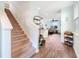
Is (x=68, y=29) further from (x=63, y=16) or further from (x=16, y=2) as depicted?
(x=16, y=2)

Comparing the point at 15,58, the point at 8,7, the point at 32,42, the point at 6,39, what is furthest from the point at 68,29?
the point at 6,39

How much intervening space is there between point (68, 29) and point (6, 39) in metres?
A: 6.17

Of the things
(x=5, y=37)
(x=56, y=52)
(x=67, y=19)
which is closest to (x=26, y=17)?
(x=56, y=52)

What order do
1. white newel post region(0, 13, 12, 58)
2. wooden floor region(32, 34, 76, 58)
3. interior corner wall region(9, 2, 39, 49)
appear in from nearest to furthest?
white newel post region(0, 13, 12, 58) < wooden floor region(32, 34, 76, 58) < interior corner wall region(9, 2, 39, 49)

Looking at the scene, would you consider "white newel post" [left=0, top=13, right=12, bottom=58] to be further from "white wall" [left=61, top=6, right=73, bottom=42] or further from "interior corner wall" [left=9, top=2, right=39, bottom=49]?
"white wall" [left=61, top=6, right=73, bottom=42]

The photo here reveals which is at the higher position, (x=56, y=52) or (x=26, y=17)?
(x=26, y=17)

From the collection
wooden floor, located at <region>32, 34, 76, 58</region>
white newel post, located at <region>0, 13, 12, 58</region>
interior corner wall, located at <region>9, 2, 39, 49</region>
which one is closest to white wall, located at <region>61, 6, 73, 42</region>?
wooden floor, located at <region>32, 34, 76, 58</region>

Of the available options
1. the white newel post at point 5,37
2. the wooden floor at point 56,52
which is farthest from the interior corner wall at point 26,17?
the white newel post at point 5,37

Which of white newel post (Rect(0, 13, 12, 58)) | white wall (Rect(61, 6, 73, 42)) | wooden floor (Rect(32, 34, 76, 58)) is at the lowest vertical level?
wooden floor (Rect(32, 34, 76, 58))

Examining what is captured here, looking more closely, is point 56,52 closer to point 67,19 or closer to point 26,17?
point 26,17

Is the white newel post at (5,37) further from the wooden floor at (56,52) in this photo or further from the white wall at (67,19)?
the white wall at (67,19)

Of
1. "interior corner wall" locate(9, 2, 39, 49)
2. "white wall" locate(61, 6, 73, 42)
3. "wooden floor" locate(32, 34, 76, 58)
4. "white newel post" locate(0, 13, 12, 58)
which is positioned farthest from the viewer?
"white wall" locate(61, 6, 73, 42)

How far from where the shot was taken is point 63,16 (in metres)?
9.23

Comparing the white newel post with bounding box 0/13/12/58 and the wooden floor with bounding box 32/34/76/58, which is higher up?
the white newel post with bounding box 0/13/12/58
